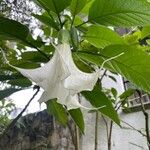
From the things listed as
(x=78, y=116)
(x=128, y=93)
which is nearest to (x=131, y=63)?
(x=78, y=116)

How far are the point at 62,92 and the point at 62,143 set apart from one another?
2.28 m

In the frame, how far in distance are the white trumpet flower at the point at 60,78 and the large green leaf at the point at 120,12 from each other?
104mm

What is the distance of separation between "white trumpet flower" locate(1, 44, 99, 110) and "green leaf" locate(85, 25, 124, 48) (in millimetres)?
123

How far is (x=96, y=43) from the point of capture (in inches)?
20.9

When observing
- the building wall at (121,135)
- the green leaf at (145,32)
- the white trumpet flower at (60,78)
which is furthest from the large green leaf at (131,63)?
the building wall at (121,135)

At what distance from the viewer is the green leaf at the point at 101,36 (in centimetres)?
51

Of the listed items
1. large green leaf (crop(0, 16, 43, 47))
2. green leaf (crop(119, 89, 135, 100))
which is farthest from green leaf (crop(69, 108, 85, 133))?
green leaf (crop(119, 89, 135, 100))

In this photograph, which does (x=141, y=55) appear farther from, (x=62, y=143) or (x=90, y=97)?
(x=62, y=143)

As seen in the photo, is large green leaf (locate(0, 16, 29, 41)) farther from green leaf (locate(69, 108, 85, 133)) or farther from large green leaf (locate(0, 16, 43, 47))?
green leaf (locate(69, 108, 85, 133))

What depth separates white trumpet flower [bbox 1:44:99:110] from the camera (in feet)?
1.20

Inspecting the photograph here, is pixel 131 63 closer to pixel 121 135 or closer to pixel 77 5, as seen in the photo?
pixel 77 5

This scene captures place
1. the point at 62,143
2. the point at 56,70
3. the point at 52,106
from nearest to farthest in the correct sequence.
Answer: the point at 56,70
the point at 52,106
the point at 62,143

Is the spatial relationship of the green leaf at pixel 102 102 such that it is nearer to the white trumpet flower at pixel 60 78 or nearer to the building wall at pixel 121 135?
the white trumpet flower at pixel 60 78

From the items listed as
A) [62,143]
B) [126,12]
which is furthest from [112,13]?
[62,143]
